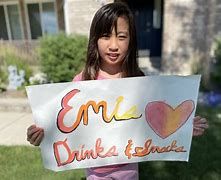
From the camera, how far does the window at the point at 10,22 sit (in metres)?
10.9

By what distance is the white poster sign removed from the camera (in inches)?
64.5

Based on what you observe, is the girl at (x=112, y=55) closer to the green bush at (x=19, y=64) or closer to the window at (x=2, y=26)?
the green bush at (x=19, y=64)

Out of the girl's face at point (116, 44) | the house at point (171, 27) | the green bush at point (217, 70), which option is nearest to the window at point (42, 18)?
the house at point (171, 27)

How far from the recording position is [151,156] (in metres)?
1.80

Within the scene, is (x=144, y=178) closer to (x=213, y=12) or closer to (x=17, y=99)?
(x=17, y=99)

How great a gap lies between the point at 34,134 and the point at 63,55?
15.7 ft

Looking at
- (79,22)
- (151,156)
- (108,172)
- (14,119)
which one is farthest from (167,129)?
(79,22)

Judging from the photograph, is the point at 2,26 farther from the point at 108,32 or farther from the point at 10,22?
the point at 108,32

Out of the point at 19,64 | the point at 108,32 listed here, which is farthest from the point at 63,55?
the point at 108,32

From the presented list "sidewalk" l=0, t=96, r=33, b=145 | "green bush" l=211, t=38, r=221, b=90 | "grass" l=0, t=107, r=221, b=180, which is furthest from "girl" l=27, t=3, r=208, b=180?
"green bush" l=211, t=38, r=221, b=90

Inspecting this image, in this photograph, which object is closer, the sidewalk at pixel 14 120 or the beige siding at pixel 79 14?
the sidewalk at pixel 14 120

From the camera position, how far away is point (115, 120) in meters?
1.71

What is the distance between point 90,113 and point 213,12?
637 centimetres

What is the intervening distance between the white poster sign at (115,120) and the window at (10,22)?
33.0 feet
